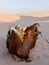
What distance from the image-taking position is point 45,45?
25.0 feet

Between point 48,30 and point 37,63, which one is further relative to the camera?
point 48,30

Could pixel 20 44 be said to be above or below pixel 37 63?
above

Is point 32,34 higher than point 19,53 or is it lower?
higher

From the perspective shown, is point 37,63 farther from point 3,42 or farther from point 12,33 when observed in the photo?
point 3,42

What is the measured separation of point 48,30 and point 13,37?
3021 mm

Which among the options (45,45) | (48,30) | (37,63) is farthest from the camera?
(48,30)

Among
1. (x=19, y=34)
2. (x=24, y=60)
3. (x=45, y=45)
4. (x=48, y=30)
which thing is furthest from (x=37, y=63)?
(x=48, y=30)

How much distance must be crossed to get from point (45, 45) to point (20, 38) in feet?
4.58

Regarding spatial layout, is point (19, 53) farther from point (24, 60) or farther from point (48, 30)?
point (48, 30)

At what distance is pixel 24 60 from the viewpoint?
21.3 ft

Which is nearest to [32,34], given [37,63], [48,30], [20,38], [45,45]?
[20,38]

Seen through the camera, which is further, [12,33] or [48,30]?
[48,30]

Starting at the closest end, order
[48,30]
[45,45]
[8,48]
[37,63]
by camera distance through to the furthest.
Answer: [37,63] → [8,48] → [45,45] → [48,30]

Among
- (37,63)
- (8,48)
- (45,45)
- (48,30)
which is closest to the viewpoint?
(37,63)
